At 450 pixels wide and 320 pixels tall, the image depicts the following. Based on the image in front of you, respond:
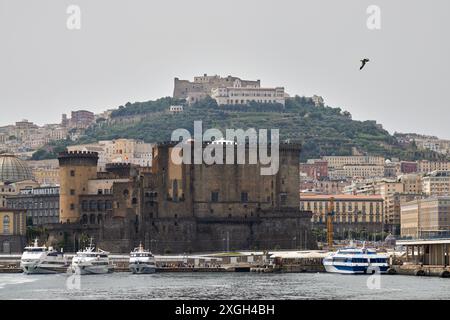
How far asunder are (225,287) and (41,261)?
1375 inches

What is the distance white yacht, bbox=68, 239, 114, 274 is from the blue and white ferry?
19629 millimetres

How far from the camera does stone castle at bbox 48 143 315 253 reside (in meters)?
138

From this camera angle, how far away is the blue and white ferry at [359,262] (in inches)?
4296

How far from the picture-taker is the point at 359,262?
10994cm

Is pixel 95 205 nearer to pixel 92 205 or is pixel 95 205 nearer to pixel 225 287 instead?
pixel 92 205

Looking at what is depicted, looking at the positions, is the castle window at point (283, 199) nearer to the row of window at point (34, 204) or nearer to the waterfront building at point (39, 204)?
the waterfront building at point (39, 204)

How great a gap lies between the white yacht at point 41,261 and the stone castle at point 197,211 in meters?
15.5

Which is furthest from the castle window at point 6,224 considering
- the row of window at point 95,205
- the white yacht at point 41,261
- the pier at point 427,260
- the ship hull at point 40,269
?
the pier at point 427,260

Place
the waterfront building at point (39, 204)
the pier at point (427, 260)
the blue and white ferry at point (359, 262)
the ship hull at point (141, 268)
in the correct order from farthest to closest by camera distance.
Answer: the waterfront building at point (39, 204)
the ship hull at point (141, 268)
the blue and white ferry at point (359, 262)
the pier at point (427, 260)

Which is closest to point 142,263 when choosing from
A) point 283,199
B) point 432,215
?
point 283,199

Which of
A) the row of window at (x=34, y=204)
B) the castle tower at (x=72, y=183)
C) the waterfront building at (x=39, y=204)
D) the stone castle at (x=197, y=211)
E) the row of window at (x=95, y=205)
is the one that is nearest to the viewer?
the stone castle at (x=197, y=211)

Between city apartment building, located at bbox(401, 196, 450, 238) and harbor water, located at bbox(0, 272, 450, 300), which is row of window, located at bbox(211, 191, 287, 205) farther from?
city apartment building, located at bbox(401, 196, 450, 238)
